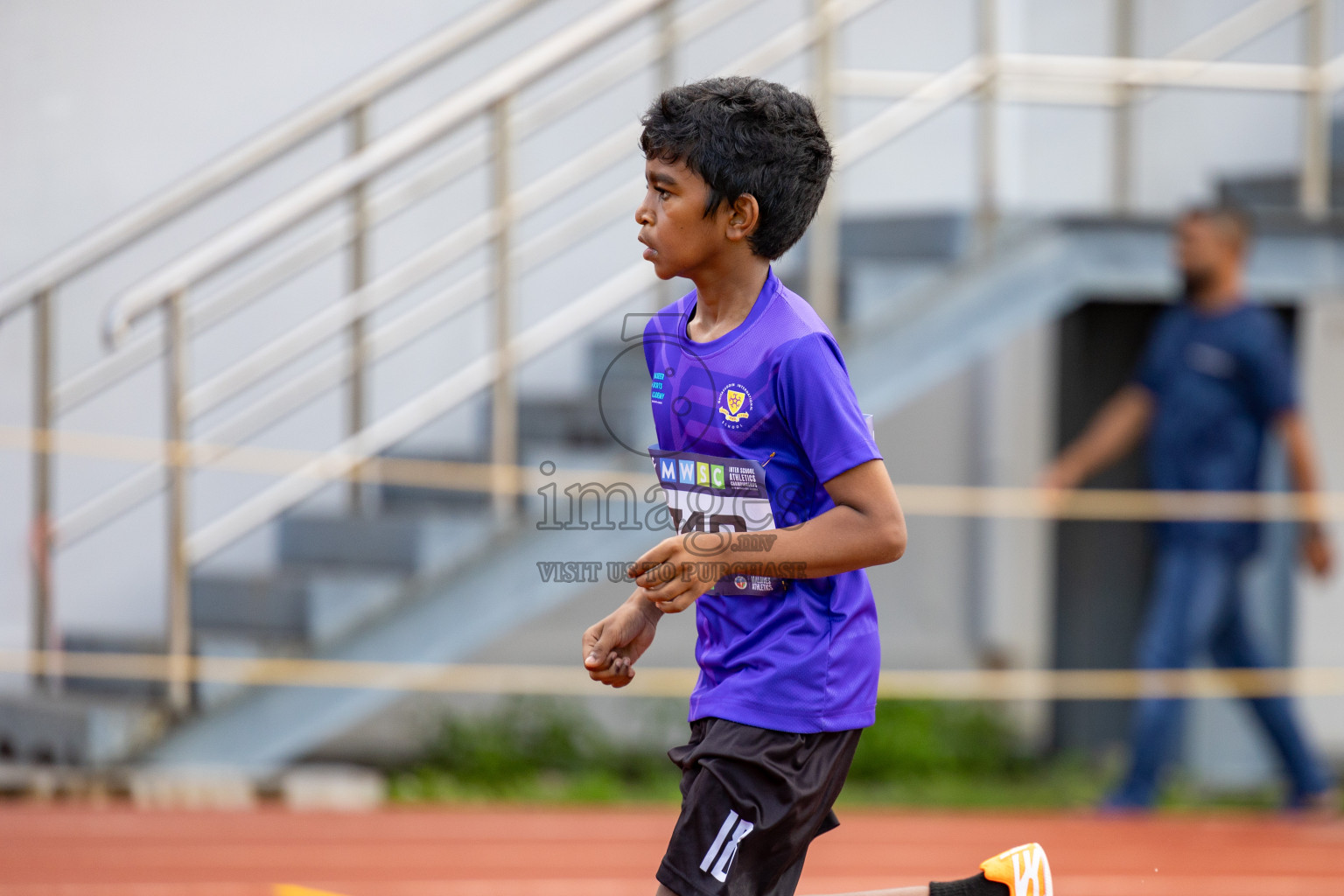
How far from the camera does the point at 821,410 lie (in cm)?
168

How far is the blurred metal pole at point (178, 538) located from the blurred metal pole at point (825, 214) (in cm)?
196

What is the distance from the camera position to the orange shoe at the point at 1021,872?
2045mm

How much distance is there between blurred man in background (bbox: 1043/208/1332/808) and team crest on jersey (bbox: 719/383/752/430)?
2.86m

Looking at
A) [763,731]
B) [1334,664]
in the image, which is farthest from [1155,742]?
[763,731]

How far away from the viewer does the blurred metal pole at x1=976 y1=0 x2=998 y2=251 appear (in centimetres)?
484

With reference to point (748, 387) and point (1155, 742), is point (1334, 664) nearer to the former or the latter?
point (1155, 742)

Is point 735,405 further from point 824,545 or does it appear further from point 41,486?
point 41,486

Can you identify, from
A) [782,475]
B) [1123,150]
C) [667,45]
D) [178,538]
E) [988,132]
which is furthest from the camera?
[1123,150]

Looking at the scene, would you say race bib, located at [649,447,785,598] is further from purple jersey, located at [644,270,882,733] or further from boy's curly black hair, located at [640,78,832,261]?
boy's curly black hair, located at [640,78,832,261]

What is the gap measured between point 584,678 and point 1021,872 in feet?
9.78

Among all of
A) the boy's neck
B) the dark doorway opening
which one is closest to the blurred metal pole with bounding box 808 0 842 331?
the dark doorway opening

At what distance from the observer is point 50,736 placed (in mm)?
4453

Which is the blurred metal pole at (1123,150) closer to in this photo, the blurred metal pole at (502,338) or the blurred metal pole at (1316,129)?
the blurred metal pole at (1316,129)

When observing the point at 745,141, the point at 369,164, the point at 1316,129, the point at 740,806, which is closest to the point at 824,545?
the point at 740,806
